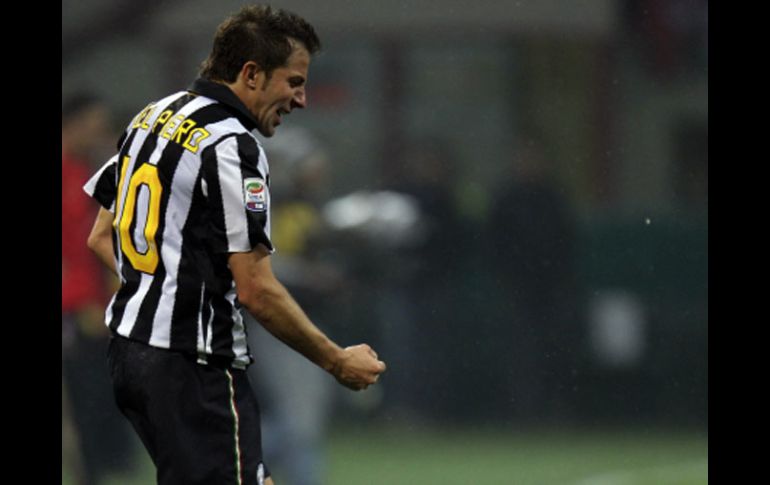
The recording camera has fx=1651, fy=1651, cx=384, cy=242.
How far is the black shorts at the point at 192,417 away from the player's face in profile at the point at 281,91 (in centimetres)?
69

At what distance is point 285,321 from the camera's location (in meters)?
4.25

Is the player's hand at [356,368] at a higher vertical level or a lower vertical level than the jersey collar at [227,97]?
lower

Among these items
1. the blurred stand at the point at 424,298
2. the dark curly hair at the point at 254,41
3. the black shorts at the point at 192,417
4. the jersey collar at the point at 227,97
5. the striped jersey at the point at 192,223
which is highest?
the blurred stand at the point at 424,298

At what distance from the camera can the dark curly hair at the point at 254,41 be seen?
4.46m

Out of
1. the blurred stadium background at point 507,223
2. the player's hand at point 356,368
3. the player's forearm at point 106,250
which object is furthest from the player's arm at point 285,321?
the blurred stadium background at point 507,223

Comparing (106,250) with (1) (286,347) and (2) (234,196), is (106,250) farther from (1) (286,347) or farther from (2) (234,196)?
(1) (286,347)

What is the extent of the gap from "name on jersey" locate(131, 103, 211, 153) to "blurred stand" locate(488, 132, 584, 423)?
526cm

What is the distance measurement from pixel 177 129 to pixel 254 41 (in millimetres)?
332

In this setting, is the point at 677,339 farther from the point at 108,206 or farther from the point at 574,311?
the point at 108,206

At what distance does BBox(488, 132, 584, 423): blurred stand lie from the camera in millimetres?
9633

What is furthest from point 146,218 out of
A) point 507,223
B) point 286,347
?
point 507,223

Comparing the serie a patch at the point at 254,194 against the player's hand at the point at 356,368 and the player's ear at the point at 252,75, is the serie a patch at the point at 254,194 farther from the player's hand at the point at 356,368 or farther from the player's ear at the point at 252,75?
the player's hand at the point at 356,368

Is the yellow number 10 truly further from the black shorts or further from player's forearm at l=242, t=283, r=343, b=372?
player's forearm at l=242, t=283, r=343, b=372

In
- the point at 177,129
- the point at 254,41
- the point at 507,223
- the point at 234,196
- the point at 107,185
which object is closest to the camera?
the point at 234,196
